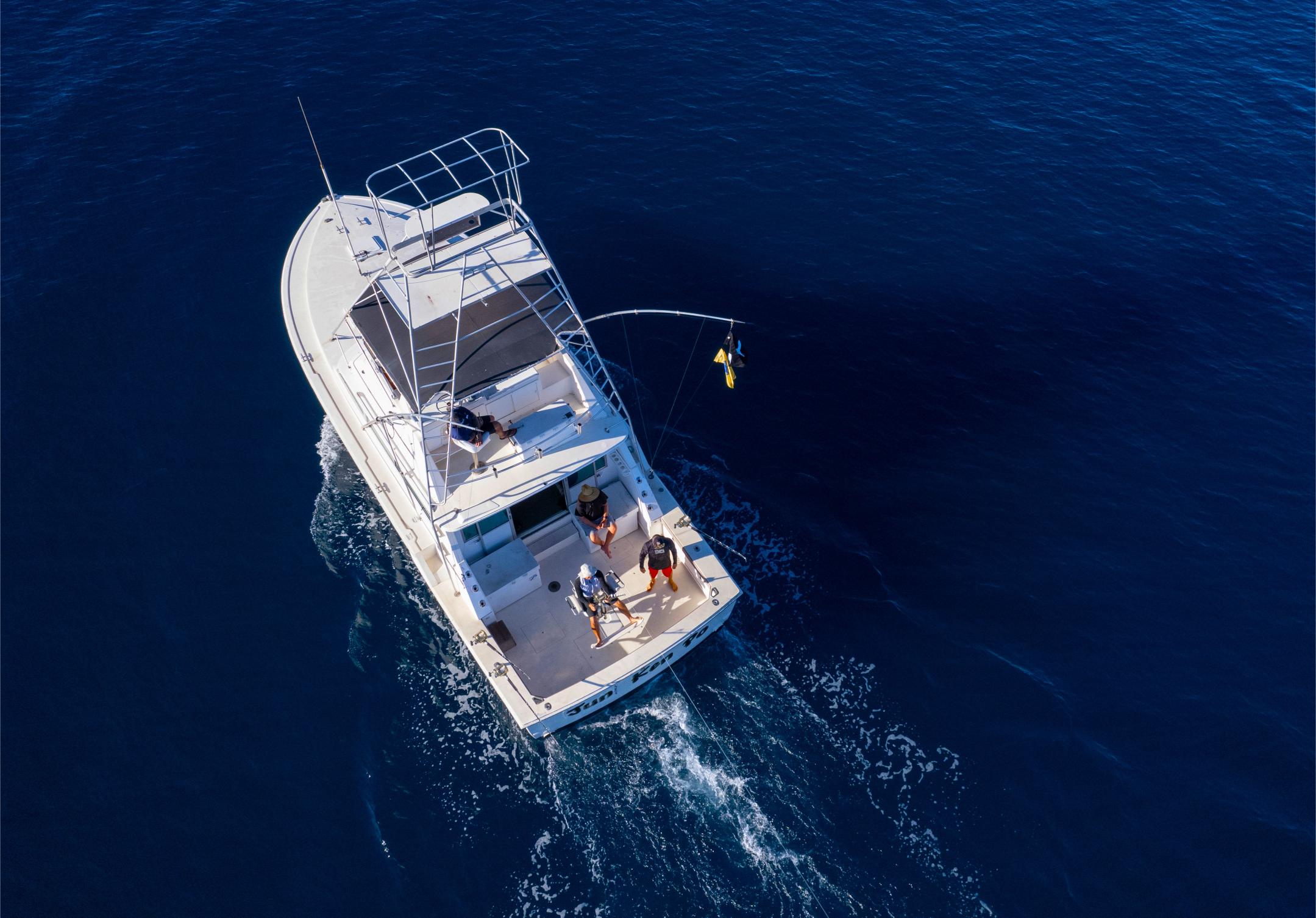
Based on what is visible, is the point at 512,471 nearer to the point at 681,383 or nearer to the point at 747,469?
the point at 747,469

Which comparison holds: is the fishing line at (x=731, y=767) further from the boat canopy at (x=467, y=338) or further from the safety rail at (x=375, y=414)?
the boat canopy at (x=467, y=338)

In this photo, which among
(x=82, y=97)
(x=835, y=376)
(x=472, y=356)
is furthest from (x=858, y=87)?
(x=82, y=97)

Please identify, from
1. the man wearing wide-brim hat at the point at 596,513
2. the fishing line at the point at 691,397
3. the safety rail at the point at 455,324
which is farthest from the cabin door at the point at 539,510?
the fishing line at the point at 691,397

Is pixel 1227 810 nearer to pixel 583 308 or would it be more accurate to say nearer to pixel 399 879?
pixel 399 879

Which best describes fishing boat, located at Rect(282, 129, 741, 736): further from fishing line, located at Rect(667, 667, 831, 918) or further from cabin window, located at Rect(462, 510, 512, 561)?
fishing line, located at Rect(667, 667, 831, 918)

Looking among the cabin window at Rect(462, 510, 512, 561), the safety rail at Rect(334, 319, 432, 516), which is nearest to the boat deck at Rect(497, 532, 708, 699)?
the cabin window at Rect(462, 510, 512, 561)

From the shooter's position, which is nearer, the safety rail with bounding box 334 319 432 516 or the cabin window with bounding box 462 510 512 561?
the cabin window with bounding box 462 510 512 561
